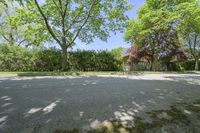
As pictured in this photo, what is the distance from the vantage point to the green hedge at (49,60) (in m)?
17.6

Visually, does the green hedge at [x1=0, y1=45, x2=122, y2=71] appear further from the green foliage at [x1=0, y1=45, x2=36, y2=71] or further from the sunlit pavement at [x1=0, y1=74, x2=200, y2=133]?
the sunlit pavement at [x1=0, y1=74, x2=200, y2=133]

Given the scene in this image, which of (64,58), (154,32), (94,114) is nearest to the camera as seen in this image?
(94,114)

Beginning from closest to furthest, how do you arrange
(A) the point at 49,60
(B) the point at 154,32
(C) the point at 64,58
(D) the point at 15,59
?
1. (D) the point at 15,59
2. (C) the point at 64,58
3. (A) the point at 49,60
4. (B) the point at 154,32

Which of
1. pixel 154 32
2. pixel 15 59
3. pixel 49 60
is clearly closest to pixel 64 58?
pixel 49 60

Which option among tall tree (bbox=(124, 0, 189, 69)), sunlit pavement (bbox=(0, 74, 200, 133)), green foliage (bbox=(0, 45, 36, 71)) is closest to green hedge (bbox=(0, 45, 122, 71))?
green foliage (bbox=(0, 45, 36, 71))

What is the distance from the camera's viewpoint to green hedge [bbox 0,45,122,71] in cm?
1761

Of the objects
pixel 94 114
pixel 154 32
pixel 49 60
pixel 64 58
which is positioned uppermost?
pixel 154 32

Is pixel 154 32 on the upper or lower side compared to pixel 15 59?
upper

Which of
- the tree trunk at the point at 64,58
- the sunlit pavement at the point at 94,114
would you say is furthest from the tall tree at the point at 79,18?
the sunlit pavement at the point at 94,114

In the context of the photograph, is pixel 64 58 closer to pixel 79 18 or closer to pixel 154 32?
pixel 79 18

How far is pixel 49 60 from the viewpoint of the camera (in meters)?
18.7

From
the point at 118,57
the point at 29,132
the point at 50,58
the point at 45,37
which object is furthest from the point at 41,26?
the point at 29,132

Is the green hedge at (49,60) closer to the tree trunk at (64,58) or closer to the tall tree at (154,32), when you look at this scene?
the tree trunk at (64,58)

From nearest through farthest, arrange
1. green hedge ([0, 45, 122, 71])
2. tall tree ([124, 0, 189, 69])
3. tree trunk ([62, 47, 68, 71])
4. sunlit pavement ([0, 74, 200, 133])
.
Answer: sunlit pavement ([0, 74, 200, 133])
green hedge ([0, 45, 122, 71])
tree trunk ([62, 47, 68, 71])
tall tree ([124, 0, 189, 69])
